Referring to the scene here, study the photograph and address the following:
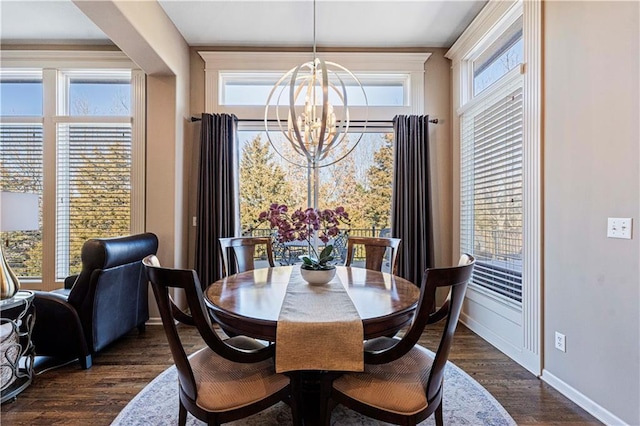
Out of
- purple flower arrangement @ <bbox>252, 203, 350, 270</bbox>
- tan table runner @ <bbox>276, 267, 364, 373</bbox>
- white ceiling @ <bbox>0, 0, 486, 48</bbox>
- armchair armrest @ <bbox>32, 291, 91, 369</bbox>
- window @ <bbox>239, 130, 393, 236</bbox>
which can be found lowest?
armchair armrest @ <bbox>32, 291, 91, 369</bbox>

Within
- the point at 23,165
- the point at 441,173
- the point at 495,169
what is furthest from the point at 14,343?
the point at 441,173

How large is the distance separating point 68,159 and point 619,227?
5.15 metres

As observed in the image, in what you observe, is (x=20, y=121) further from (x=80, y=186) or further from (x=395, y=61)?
(x=395, y=61)

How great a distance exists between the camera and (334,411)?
6.36 ft

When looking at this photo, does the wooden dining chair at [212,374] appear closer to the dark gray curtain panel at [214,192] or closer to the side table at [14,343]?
the side table at [14,343]

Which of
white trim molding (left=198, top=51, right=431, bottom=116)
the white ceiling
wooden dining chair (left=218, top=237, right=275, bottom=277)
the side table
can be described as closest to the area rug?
the side table

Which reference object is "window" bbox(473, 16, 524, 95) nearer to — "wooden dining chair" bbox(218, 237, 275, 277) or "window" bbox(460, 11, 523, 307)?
"window" bbox(460, 11, 523, 307)

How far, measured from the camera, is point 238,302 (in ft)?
5.31

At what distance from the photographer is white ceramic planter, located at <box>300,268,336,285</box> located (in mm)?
1973

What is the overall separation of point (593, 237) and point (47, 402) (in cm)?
361

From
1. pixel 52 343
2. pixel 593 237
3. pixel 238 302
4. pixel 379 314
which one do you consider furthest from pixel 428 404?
pixel 52 343

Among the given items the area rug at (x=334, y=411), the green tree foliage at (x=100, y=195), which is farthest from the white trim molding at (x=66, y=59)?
the area rug at (x=334, y=411)

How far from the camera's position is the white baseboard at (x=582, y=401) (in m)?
1.79

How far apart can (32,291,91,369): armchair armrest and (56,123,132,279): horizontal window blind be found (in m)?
1.38
